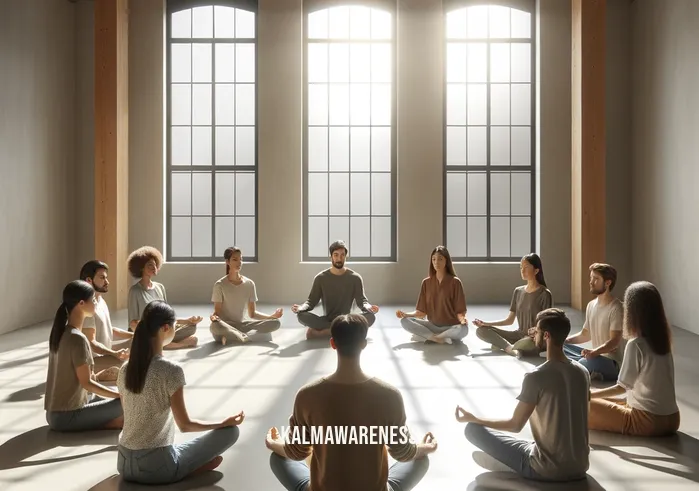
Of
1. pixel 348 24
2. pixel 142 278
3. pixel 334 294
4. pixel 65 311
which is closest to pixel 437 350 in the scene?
pixel 334 294

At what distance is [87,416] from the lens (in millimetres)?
3750

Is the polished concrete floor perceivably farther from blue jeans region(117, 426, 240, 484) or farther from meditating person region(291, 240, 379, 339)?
meditating person region(291, 240, 379, 339)

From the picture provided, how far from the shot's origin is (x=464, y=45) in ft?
34.9

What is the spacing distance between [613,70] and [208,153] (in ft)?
22.2

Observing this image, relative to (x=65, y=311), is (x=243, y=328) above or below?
below

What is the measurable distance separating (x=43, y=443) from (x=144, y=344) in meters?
1.38

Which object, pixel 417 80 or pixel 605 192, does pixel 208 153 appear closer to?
pixel 417 80

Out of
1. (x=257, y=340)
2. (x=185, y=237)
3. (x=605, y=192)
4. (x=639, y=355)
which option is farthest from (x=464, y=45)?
(x=639, y=355)

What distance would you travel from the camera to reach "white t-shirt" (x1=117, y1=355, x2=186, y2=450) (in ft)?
9.25

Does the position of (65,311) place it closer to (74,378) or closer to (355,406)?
(74,378)

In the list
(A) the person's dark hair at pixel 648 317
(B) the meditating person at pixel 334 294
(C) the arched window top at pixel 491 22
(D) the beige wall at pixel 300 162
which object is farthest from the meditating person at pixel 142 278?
(C) the arched window top at pixel 491 22

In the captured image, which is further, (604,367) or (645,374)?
(604,367)

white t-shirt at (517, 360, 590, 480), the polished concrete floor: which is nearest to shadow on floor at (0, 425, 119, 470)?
the polished concrete floor

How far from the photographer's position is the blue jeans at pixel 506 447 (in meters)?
3.00
